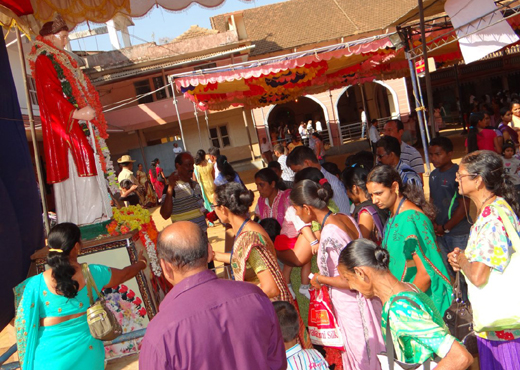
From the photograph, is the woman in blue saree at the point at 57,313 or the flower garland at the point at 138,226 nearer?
the woman in blue saree at the point at 57,313

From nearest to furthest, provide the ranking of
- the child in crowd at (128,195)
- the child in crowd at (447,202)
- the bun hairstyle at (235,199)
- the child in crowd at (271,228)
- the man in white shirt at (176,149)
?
the bun hairstyle at (235,199) < the child in crowd at (271,228) < the child in crowd at (447,202) < the child in crowd at (128,195) < the man in white shirt at (176,149)

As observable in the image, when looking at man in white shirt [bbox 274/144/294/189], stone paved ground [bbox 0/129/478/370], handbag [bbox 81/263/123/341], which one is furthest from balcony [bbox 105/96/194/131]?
handbag [bbox 81/263/123/341]

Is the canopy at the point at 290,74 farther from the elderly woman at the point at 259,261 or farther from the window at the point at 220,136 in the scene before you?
the window at the point at 220,136

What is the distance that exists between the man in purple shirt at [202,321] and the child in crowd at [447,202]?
2.59m

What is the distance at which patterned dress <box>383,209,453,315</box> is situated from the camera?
2.73 meters

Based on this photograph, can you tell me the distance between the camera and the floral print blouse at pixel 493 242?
7.07 feet

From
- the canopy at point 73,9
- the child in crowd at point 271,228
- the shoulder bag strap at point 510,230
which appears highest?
the canopy at point 73,9

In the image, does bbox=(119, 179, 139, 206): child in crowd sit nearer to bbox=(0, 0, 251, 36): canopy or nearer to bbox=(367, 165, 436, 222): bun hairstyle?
bbox=(0, 0, 251, 36): canopy

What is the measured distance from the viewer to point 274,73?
8570mm

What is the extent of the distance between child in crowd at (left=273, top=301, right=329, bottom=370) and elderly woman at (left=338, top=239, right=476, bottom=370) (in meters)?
0.44

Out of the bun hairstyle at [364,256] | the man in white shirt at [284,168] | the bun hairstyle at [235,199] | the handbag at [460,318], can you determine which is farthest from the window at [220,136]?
the bun hairstyle at [364,256]

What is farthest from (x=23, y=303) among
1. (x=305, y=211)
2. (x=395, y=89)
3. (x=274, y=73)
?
(x=395, y=89)

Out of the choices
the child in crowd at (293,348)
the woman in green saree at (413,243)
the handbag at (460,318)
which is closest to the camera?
the child in crowd at (293,348)

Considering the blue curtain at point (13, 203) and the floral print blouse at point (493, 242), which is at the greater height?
the blue curtain at point (13, 203)
